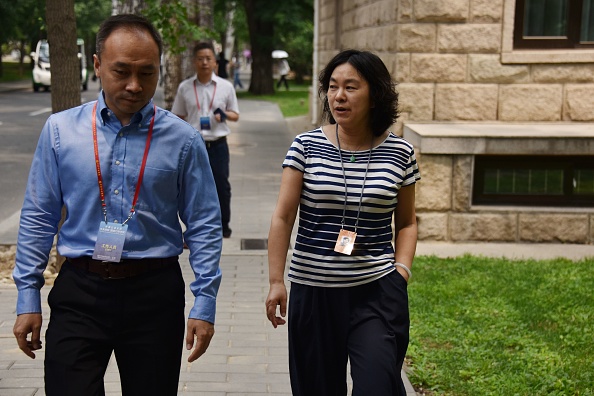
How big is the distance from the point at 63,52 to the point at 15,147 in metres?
11.1

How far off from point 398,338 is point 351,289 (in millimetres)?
270

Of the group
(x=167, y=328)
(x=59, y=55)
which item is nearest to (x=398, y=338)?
(x=167, y=328)

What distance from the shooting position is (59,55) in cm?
807

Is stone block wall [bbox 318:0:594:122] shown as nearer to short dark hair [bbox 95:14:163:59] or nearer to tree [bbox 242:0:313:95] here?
short dark hair [bbox 95:14:163:59]

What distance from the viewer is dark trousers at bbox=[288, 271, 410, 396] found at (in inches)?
143

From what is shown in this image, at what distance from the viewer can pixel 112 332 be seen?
3295mm

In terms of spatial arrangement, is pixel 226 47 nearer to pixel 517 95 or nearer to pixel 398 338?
pixel 517 95

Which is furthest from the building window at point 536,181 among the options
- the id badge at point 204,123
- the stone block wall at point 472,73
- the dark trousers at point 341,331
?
the dark trousers at point 341,331

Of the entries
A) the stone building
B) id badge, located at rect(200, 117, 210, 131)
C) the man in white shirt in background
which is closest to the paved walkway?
the stone building

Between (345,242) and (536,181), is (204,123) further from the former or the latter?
(345,242)

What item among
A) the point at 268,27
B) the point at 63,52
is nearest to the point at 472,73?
the point at 63,52

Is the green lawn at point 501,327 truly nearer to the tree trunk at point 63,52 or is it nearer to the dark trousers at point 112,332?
the dark trousers at point 112,332

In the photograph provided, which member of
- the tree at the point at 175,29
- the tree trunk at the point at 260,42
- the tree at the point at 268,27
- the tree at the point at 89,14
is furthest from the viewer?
the tree at the point at 89,14

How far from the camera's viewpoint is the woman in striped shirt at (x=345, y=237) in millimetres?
3670
